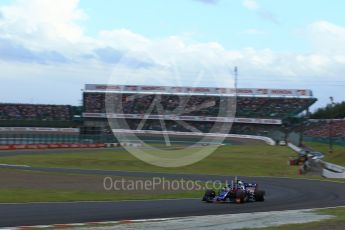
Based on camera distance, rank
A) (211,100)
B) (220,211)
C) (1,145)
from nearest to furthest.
A: (220,211) → (1,145) → (211,100)

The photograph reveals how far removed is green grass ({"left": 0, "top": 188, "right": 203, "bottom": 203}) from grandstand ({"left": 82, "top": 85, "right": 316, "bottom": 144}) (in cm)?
6166

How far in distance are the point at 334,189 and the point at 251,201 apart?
8.45m

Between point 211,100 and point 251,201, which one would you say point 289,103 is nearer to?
point 211,100

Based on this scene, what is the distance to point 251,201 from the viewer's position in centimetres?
2150

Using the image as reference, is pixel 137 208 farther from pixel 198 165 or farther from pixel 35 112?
pixel 35 112

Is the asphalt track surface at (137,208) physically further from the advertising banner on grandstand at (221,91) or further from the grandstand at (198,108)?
the advertising banner on grandstand at (221,91)

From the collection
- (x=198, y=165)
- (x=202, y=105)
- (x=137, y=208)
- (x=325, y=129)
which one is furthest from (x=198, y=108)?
(x=137, y=208)

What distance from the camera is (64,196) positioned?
21203 mm

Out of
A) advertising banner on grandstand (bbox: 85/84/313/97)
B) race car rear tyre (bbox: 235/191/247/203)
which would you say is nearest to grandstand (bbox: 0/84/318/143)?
advertising banner on grandstand (bbox: 85/84/313/97)

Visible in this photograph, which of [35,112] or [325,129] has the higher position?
[35,112]

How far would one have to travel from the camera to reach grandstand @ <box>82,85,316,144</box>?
306ft

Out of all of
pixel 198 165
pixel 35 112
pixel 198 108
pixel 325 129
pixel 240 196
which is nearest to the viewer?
pixel 240 196

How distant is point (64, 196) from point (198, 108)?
257 feet

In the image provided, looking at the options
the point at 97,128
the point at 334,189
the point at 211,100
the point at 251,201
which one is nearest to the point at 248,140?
the point at 211,100
